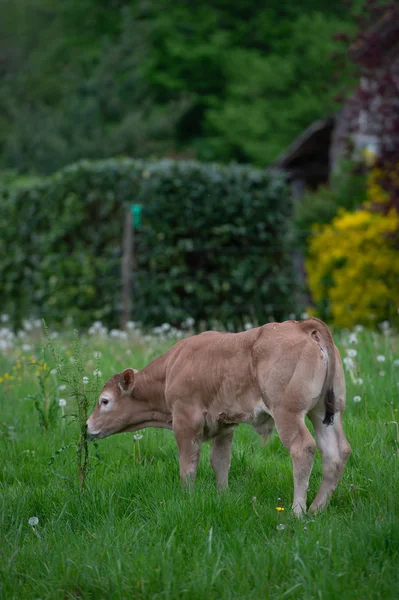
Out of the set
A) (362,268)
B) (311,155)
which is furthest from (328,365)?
(311,155)

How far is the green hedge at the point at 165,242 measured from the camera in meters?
12.8

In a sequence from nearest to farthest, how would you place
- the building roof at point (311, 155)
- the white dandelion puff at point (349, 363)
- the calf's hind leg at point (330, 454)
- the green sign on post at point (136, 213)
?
the calf's hind leg at point (330, 454) → the white dandelion puff at point (349, 363) → the green sign on post at point (136, 213) → the building roof at point (311, 155)

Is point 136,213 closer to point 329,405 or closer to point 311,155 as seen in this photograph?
point 329,405

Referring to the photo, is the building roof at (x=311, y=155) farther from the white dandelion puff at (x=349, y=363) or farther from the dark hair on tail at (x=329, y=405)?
the dark hair on tail at (x=329, y=405)

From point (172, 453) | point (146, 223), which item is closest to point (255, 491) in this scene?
point (172, 453)

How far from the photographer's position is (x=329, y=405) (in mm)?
5004

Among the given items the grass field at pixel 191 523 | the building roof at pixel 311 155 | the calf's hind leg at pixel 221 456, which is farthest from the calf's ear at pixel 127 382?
the building roof at pixel 311 155

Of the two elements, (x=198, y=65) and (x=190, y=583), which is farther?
(x=198, y=65)

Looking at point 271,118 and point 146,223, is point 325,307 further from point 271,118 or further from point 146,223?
point 271,118

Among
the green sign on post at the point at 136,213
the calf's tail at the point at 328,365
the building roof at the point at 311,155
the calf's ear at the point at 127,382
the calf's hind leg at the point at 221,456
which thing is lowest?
the building roof at the point at 311,155

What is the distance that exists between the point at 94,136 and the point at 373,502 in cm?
2558

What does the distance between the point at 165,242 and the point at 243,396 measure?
7917 mm

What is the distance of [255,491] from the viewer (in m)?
5.24

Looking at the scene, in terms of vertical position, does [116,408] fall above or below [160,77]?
above
